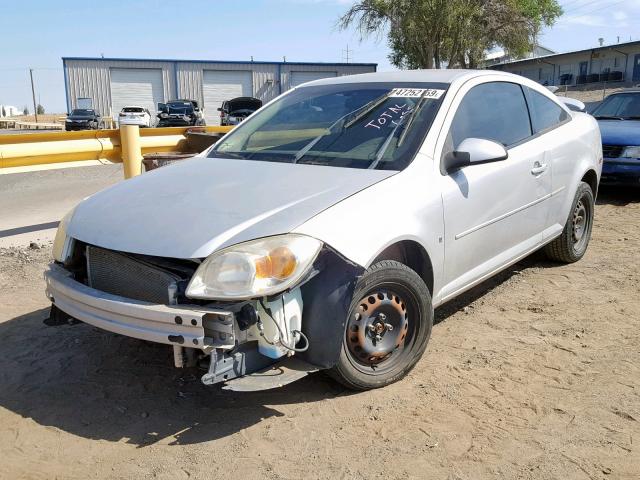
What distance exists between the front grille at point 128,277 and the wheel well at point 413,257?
3.83 ft

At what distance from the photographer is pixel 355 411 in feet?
10.1

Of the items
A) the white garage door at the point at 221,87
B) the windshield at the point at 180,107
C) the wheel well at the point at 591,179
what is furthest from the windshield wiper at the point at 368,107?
the white garage door at the point at 221,87

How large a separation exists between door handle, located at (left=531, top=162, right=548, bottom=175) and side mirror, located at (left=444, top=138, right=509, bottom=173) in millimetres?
833

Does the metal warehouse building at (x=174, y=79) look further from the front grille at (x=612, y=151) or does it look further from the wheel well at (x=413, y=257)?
the wheel well at (x=413, y=257)

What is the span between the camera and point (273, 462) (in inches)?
106

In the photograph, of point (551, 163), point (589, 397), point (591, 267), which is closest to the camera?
point (589, 397)

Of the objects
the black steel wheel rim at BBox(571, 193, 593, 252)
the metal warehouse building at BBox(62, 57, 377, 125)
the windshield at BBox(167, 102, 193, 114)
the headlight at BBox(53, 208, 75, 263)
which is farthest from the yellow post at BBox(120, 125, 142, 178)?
the metal warehouse building at BBox(62, 57, 377, 125)

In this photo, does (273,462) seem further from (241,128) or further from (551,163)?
(551,163)

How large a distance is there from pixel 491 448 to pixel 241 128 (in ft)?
9.69

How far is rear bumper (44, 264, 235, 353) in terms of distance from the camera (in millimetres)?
2643

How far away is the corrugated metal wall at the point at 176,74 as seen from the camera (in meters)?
45.4

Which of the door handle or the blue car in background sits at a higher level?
the door handle

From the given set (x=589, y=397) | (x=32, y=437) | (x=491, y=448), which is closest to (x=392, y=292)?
(x=491, y=448)

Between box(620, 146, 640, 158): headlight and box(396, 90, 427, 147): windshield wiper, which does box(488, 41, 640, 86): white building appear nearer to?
box(620, 146, 640, 158): headlight
